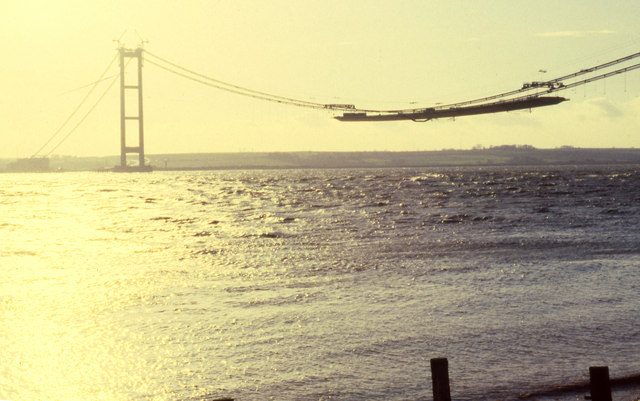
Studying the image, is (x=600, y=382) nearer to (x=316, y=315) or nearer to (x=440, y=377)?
Result: (x=440, y=377)

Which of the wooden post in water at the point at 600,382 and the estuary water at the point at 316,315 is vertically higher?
the wooden post in water at the point at 600,382

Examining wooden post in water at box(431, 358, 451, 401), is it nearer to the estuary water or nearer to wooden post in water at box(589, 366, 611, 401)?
wooden post in water at box(589, 366, 611, 401)

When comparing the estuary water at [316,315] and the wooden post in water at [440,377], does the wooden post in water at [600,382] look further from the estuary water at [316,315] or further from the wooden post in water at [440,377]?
the estuary water at [316,315]

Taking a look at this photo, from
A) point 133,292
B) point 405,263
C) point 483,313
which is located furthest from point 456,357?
point 405,263

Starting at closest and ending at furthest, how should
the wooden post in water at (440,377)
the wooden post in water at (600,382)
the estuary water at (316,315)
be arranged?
the wooden post in water at (600,382) < the wooden post in water at (440,377) < the estuary water at (316,315)

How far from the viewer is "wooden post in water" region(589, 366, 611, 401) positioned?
25.4ft

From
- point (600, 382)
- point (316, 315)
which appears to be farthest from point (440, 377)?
point (316, 315)

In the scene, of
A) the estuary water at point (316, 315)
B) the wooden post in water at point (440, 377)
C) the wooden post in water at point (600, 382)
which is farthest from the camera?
the estuary water at point (316, 315)

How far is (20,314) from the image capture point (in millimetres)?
18625

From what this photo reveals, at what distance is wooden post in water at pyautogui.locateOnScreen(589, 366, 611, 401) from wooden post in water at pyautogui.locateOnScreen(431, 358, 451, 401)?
1.48 metres

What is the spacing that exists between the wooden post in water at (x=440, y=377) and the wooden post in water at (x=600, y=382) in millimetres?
1477

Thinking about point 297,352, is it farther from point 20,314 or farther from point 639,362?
point 20,314

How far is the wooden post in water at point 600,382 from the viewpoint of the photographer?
775 cm

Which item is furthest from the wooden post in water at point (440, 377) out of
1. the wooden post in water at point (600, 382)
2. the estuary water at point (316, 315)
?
the estuary water at point (316, 315)
